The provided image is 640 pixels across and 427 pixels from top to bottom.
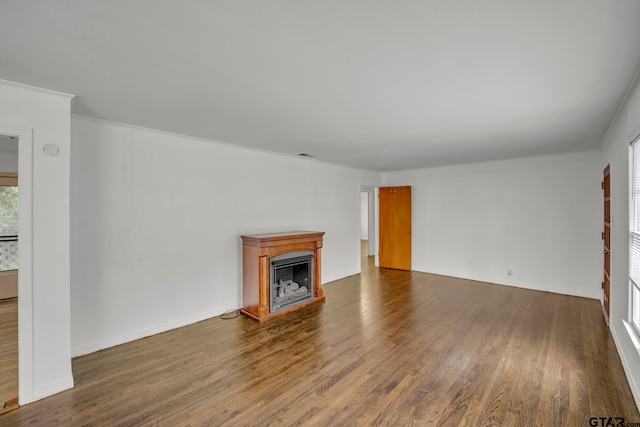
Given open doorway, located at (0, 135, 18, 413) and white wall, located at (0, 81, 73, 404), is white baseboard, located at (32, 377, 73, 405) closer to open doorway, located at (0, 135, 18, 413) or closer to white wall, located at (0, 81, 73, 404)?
white wall, located at (0, 81, 73, 404)

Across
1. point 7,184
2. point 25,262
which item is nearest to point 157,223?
point 25,262

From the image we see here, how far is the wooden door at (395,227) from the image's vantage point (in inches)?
262

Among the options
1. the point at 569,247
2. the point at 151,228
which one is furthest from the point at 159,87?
the point at 569,247

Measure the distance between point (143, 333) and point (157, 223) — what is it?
127 cm

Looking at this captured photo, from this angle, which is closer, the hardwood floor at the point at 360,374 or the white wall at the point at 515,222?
the hardwood floor at the point at 360,374

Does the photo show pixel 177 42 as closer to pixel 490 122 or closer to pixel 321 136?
pixel 321 136

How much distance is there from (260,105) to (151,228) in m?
Result: 2.02

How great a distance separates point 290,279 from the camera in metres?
4.48

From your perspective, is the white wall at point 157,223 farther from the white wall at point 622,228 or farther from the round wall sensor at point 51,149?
the white wall at point 622,228

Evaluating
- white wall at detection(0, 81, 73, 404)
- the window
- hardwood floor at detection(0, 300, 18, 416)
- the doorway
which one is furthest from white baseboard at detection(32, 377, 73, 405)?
the doorway

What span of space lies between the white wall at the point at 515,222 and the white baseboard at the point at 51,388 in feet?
19.8

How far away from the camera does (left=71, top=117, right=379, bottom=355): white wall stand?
2.94 m

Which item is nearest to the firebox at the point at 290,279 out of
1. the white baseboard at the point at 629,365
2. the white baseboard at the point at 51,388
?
the white baseboard at the point at 51,388

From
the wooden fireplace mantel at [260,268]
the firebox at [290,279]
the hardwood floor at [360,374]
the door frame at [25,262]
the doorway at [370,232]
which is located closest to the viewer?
the hardwood floor at [360,374]
